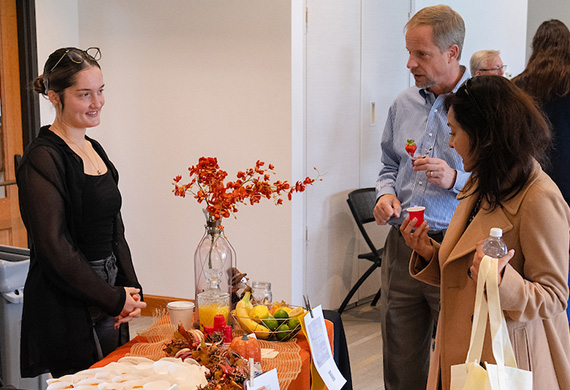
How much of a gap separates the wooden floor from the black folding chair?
0.66ft

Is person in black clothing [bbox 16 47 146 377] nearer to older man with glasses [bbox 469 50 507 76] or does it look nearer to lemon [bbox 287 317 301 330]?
lemon [bbox 287 317 301 330]

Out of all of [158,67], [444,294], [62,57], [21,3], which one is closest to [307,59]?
[158,67]

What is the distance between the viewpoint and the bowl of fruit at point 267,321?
2.29 meters

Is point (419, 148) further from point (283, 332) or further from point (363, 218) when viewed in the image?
point (363, 218)

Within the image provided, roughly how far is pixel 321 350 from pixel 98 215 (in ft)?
3.09

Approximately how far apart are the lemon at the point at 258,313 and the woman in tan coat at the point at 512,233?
597mm

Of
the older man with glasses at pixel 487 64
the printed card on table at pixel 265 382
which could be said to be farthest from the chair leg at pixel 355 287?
the printed card on table at pixel 265 382

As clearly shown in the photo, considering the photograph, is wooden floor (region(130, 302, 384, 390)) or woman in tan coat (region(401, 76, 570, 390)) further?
wooden floor (region(130, 302, 384, 390))

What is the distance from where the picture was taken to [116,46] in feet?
16.8

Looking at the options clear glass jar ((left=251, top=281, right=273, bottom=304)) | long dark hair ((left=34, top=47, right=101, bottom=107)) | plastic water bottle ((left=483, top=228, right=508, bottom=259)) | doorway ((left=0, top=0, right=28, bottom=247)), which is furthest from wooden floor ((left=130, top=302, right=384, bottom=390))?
long dark hair ((left=34, top=47, right=101, bottom=107))

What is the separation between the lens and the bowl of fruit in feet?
7.50

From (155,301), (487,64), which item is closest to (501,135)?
(487,64)

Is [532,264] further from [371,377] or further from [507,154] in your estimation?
[371,377]

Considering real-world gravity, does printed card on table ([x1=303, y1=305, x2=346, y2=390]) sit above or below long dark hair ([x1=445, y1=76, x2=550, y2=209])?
below
